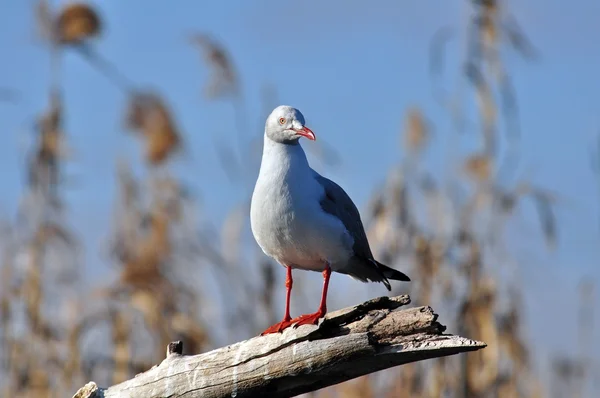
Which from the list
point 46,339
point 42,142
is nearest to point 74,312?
point 46,339

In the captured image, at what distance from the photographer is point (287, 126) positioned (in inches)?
183

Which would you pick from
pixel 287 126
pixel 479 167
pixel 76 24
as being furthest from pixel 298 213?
pixel 76 24

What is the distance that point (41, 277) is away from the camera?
22.6ft

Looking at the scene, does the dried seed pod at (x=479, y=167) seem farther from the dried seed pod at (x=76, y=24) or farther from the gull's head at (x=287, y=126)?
the dried seed pod at (x=76, y=24)

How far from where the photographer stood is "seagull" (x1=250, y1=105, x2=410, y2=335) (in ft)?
14.6

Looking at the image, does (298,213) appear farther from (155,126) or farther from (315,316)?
(155,126)

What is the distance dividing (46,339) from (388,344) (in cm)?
389

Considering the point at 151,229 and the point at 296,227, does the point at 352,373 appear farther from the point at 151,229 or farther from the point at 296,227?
the point at 151,229

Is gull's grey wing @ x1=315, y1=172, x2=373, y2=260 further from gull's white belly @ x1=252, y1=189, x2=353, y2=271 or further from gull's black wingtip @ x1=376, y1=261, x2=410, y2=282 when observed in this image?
gull's black wingtip @ x1=376, y1=261, x2=410, y2=282

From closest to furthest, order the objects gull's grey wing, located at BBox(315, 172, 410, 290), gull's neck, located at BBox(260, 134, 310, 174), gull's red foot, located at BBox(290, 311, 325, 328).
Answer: gull's red foot, located at BBox(290, 311, 325, 328), gull's neck, located at BBox(260, 134, 310, 174), gull's grey wing, located at BBox(315, 172, 410, 290)

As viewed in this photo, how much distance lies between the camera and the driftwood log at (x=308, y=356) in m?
3.59

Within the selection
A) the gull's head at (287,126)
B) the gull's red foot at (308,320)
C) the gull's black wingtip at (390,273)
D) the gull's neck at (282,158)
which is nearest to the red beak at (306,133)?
the gull's head at (287,126)

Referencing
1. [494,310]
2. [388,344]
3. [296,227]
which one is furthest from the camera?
[494,310]

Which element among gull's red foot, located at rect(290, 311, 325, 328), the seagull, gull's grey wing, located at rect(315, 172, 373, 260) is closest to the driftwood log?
gull's red foot, located at rect(290, 311, 325, 328)
